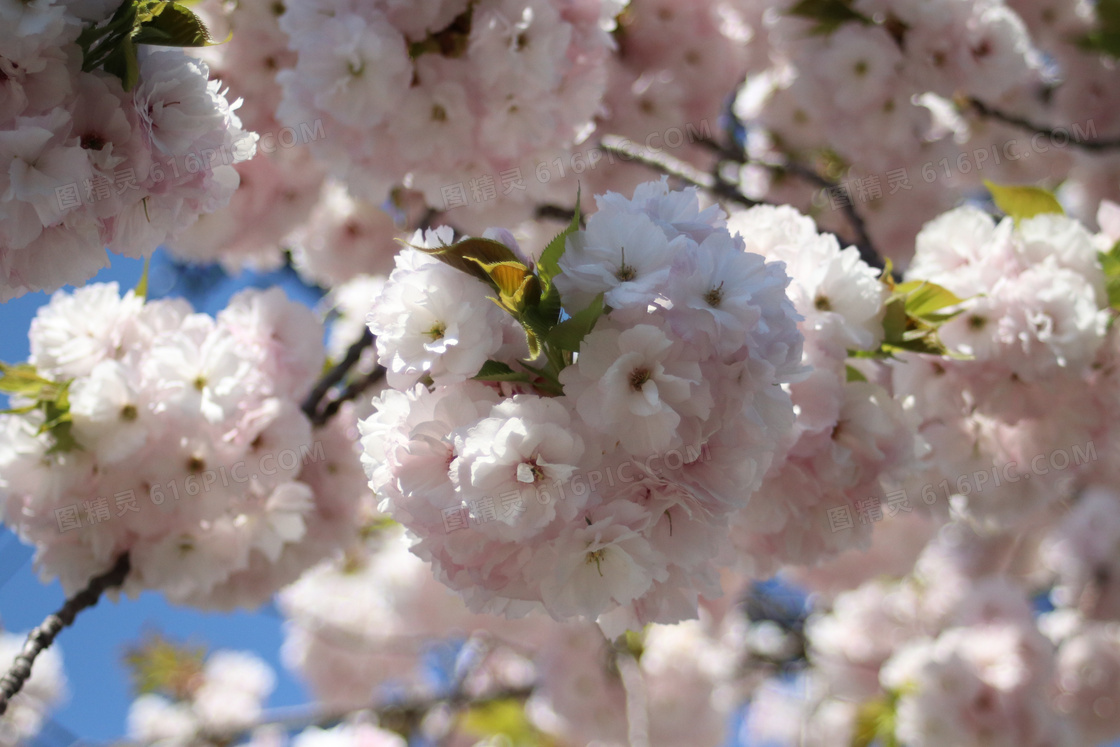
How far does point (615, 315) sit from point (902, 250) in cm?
250

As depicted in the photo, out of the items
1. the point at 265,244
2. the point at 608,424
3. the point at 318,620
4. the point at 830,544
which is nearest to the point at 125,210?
the point at 608,424

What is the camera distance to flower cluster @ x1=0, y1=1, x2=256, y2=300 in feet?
2.92

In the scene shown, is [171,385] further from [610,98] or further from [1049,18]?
[1049,18]

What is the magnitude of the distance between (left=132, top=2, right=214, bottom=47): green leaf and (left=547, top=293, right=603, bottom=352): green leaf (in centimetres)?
60

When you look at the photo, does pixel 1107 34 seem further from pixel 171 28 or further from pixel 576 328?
pixel 171 28

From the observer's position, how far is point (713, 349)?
2.88ft

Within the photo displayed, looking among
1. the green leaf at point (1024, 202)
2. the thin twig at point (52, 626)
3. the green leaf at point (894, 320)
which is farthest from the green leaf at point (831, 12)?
the thin twig at point (52, 626)

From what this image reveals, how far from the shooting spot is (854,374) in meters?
1.29

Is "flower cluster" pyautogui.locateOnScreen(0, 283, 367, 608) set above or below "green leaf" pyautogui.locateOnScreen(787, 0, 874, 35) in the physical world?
below

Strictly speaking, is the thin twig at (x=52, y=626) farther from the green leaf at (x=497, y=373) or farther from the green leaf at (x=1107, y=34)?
the green leaf at (x=1107, y=34)

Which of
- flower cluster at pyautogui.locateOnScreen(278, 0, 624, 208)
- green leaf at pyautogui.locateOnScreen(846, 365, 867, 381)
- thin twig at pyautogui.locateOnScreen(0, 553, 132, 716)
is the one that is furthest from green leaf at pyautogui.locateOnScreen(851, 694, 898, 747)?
thin twig at pyautogui.locateOnScreen(0, 553, 132, 716)

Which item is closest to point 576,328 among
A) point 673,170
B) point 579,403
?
point 579,403

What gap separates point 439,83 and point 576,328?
1.03m

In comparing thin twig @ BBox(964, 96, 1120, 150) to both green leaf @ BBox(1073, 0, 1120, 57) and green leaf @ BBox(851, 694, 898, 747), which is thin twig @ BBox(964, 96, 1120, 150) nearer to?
green leaf @ BBox(1073, 0, 1120, 57)
